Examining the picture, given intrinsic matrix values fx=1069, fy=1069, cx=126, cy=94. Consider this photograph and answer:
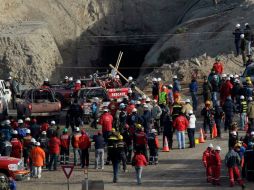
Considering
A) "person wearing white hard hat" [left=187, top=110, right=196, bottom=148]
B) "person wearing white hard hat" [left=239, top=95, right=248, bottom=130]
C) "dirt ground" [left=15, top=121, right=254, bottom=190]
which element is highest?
"person wearing white hard hat" [left=239, top=95, right=248, bottom=130]

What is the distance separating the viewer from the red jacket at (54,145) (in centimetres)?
3534

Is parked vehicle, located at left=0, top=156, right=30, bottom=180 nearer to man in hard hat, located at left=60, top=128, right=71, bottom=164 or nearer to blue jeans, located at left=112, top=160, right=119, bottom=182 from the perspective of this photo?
blue jeans, located at left=112, top=160, right=119, bottom=182

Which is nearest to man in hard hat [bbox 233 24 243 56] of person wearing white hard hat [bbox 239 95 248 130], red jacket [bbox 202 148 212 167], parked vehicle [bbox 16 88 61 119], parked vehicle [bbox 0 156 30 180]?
person wearing white hard hat [bbox 239 95 248 130]

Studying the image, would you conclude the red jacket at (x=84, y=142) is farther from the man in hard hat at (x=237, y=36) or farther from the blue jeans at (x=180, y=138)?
the man in hard hat at (x=237, y=36)

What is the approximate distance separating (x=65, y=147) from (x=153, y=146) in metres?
3.06

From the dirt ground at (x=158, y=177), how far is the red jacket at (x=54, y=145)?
0.71 m

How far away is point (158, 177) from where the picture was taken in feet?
111

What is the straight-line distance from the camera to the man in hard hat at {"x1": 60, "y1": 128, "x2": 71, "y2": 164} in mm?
35969

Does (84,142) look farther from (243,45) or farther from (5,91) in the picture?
(243,45)

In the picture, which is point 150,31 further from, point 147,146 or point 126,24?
point 147,146

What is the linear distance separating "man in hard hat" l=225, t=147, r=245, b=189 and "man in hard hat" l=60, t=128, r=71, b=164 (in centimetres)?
647

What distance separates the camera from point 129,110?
39.5 m

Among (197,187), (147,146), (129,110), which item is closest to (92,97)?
(129,110)

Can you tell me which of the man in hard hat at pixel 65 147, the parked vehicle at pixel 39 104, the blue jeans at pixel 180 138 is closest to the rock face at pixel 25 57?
the parked vehicle at pixel 39 104
